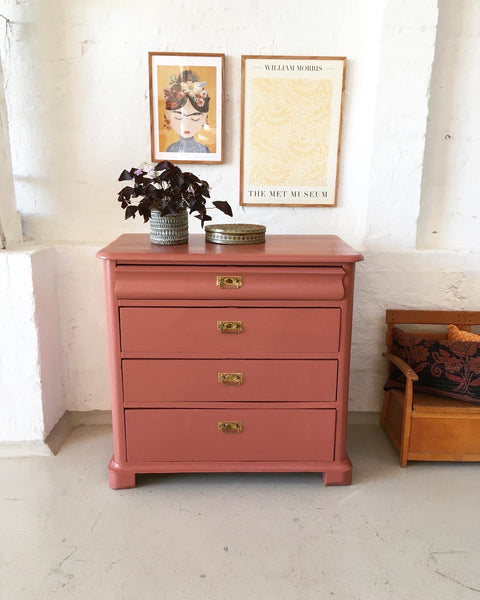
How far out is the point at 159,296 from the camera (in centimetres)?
240

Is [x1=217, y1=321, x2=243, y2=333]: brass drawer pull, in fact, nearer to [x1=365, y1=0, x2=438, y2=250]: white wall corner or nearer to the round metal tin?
the round metal tin

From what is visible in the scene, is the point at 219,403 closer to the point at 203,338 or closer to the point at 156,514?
the point at 203,338

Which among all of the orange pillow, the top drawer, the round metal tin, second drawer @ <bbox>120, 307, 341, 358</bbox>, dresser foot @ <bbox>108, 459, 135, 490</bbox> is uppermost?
the round metal tin

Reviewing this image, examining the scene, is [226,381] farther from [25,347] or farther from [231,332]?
[25,347]

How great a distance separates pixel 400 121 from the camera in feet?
9.27

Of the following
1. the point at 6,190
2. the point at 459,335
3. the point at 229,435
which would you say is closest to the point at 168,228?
the point at 6,190

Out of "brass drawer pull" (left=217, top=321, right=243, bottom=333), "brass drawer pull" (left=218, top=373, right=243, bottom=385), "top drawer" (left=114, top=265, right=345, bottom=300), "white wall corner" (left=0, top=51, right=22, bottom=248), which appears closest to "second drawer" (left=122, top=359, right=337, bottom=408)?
"brass drawer pull" (left=218, top=373, right=243, bottom=385)

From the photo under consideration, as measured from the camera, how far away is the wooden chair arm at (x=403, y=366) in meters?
2.64

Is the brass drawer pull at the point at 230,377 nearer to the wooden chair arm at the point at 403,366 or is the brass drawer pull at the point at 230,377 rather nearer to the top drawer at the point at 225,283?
the top drawer at the point at 225,283

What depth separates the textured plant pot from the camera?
2.52 m

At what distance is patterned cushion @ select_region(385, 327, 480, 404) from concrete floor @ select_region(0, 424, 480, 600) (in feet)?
1.40

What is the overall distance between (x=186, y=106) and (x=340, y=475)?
2127 mm

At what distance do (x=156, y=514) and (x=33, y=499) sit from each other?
62 cm

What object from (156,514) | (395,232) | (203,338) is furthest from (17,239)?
(395,232)
